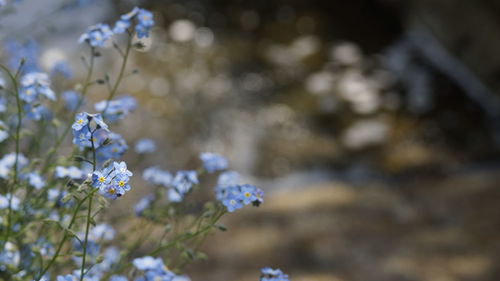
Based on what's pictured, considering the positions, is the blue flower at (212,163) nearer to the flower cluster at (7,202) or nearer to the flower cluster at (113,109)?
the flower cluster at (113,109)

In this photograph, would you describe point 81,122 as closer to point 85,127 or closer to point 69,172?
point 85,127

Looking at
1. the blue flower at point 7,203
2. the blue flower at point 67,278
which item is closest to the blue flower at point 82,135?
the blue flower at point 67,278

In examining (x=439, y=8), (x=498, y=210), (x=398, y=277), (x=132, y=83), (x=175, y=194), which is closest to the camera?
(x=175, y=194)

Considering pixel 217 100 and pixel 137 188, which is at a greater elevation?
pixel 217 100

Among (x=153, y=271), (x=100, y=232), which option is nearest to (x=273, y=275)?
(x=153, y=271)

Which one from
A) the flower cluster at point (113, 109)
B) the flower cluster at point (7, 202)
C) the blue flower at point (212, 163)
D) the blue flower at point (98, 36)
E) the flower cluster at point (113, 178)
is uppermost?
the blue flower at point (98, 36)

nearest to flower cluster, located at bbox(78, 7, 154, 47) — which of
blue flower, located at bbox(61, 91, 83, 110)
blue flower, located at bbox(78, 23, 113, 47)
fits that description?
blue flower, located at bbox(78, 23, 113, 47)

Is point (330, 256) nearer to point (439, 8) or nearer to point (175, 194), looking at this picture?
point (175, 194)

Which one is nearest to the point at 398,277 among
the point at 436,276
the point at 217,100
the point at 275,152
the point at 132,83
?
the point at 436,276

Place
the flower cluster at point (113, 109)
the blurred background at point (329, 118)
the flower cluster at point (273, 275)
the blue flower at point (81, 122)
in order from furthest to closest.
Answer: the blurred background at point (329, 118)
the flower cluster at point (113, 109)
the flower cluster at point (273, 275)
the blue flower at point (81, 122)
